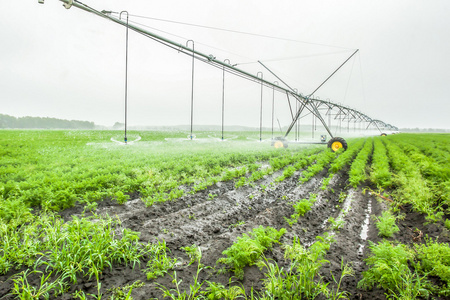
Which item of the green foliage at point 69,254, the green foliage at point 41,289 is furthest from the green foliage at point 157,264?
the green foliage at point 41,289

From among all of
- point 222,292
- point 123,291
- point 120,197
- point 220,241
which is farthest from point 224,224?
point 120,197

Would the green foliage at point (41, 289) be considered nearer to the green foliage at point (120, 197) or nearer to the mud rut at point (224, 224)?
the mud rut at point (224, 224)

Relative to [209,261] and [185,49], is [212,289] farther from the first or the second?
[185,49]

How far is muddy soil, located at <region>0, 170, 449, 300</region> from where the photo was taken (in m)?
3.11

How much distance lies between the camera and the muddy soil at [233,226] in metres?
3.11

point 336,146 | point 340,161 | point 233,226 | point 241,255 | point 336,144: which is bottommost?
point 233,226

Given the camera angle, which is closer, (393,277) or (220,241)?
(393,277)

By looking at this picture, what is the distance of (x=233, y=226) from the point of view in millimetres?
5148

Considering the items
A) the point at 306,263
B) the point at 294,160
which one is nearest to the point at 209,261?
the point at 306,263

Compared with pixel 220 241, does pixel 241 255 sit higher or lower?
higher

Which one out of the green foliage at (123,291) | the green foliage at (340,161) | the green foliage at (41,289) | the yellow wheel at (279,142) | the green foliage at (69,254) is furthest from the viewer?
the yellow wheel at (279,142)

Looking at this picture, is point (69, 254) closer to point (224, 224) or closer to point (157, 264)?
point (157, 264)

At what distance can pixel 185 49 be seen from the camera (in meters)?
9.64

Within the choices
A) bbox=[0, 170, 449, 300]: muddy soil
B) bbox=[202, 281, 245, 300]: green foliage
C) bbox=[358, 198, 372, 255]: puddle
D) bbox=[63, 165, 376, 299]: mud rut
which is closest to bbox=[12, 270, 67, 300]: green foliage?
bbox=[0, 170, 449, 300]: muddy soil
